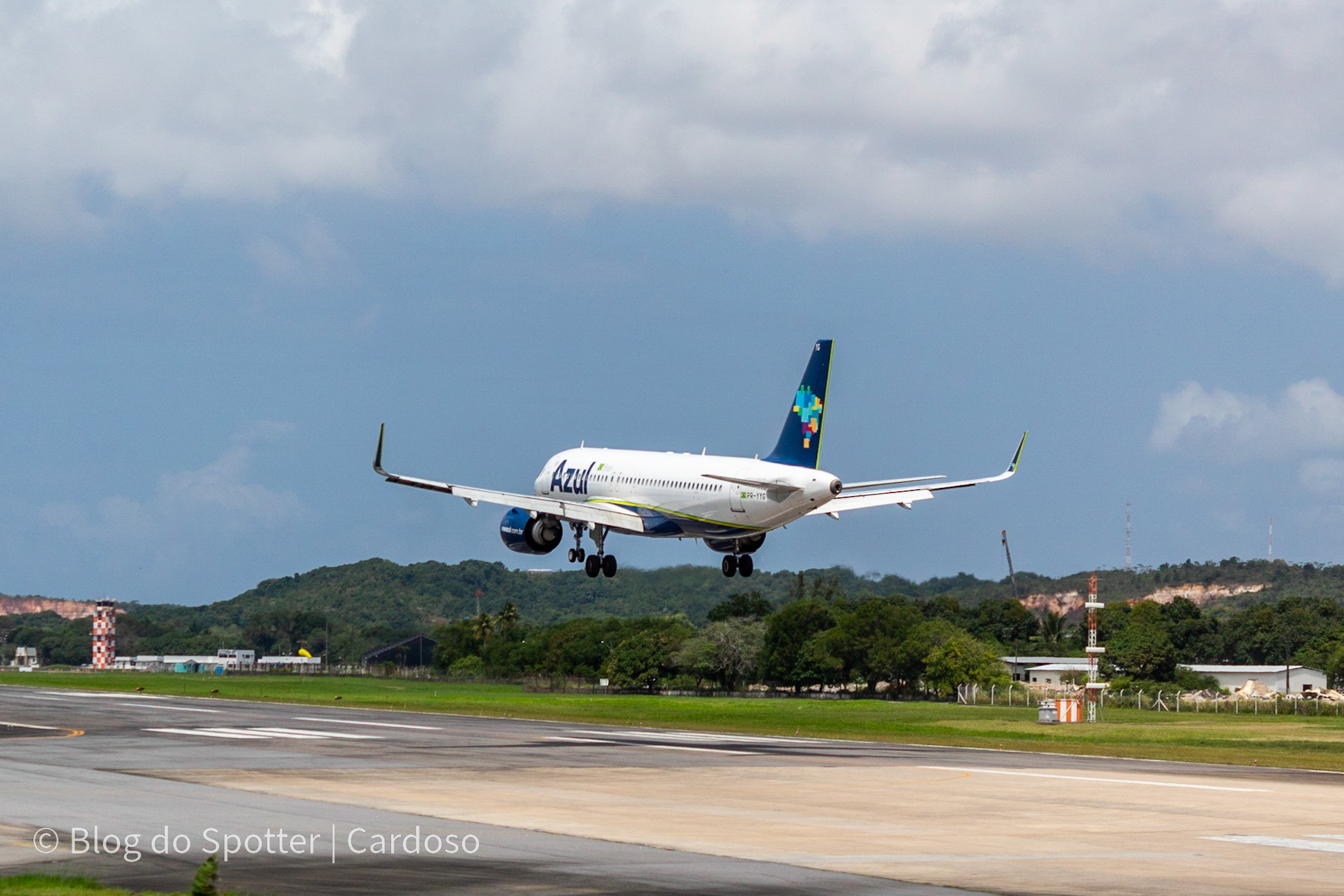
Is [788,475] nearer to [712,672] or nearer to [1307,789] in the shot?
[1307,789]

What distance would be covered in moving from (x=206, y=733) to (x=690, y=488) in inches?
928

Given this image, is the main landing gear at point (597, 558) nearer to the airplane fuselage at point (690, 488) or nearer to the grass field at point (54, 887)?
the airplane fuselage at point (690, 488)

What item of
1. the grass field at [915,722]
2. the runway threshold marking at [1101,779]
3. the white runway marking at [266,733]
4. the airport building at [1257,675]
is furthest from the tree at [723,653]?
the runway threshold marking at [1101,779]

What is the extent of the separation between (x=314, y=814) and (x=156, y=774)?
32.8 feet

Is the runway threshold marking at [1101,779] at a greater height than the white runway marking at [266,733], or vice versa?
the runway threshold marking at [1101,779]

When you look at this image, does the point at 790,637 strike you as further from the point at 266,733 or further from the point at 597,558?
the point at 266,733

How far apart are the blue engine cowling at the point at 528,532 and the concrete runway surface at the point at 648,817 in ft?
70.9

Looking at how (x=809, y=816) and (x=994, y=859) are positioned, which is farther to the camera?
(x=809, y=816)

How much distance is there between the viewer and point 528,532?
76.2m

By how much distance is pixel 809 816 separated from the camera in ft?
108

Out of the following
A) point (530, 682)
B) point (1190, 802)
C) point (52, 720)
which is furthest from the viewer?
point (530, 682)

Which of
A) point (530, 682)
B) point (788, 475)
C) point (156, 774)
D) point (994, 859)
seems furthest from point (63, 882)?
point (530, 682)

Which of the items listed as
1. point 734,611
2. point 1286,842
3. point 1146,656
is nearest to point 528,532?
point 1286,842

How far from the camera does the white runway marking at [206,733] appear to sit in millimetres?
55156
